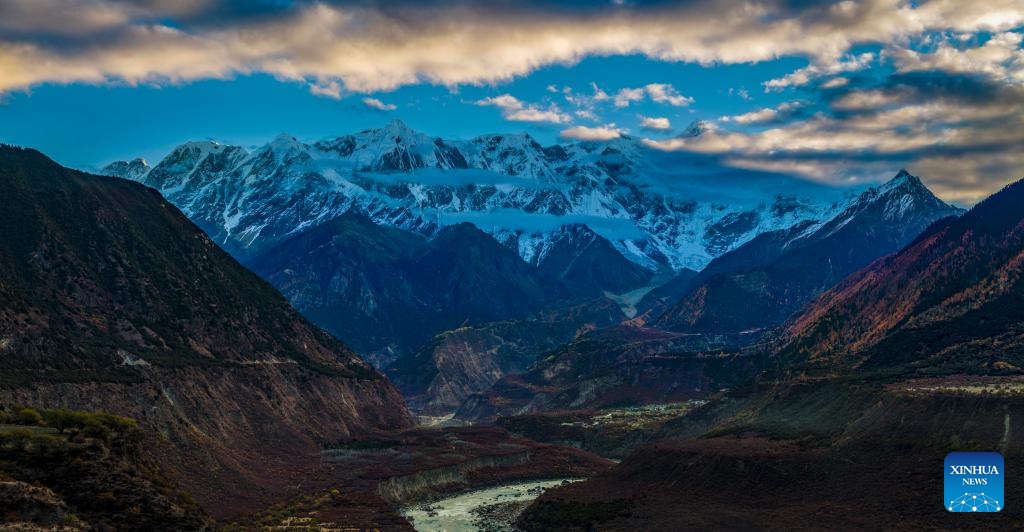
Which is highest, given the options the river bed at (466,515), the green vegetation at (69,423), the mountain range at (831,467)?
the green vegetation at (69,423)

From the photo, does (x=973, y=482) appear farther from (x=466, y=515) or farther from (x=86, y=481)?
(x=86, y=481)

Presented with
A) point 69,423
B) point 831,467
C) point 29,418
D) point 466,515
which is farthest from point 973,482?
point 29,418

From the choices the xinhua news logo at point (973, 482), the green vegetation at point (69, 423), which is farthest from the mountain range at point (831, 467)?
the green vegetation at point (69, 423)

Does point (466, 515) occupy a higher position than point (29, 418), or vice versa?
point (29, 418)

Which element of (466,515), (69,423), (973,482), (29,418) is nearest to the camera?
(69,423)

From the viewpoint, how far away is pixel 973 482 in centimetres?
13400

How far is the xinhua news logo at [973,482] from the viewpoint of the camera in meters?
125

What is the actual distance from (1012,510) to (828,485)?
104ft

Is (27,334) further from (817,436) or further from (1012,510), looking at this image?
(1012,510)

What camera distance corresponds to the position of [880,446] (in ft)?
509

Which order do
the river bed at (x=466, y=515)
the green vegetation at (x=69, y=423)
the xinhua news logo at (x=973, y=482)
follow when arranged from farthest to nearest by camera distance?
1. the river bed at (x=466, y=515)
2. the xinhua news logo at (x=973, y=482)
3. the green vegetation at (x=69, y=423)

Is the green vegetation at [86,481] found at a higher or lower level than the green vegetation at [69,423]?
lower

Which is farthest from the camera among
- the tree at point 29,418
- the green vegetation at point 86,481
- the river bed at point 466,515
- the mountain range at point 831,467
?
the river bed at point 466,515

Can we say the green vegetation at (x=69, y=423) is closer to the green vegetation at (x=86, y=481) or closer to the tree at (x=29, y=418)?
the tree at (x=29, y=418)
